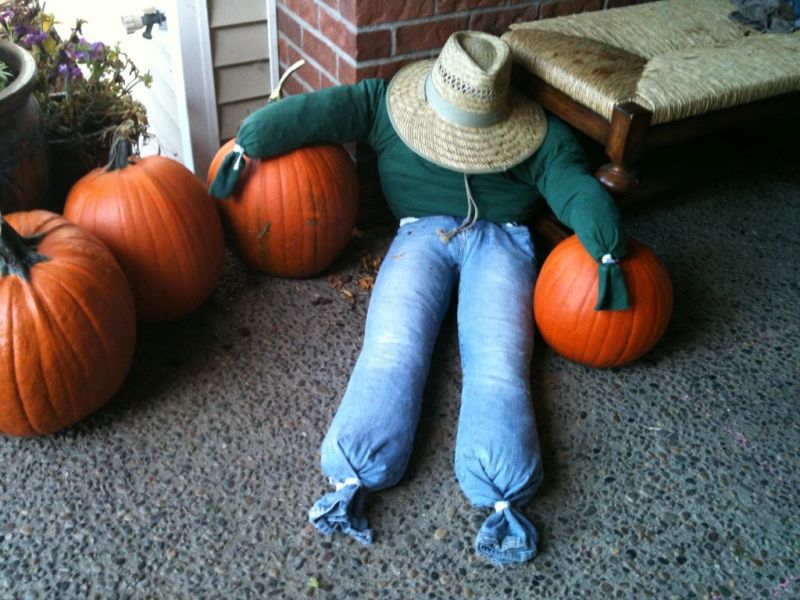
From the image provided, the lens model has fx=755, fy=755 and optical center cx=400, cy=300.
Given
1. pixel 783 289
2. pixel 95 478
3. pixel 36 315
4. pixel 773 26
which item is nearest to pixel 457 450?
pixel 95 478

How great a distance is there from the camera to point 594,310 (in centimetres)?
163

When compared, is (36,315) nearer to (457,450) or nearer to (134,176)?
(134,176)

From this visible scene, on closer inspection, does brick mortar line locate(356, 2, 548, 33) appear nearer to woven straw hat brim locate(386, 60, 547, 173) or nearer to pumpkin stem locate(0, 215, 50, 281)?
woven straw hat brim locate(386, 60, 547, 173)

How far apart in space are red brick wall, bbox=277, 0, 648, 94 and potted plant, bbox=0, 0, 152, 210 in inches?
17.3

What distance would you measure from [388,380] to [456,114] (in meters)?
0.65

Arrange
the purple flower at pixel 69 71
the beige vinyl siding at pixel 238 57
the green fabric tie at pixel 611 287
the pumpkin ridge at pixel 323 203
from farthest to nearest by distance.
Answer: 1. the beige vinyl siding at pixel 238 57
2. the purple flower at pixel 69 71
3. the pumpkin ridge at pixel 323 203
4. the green fabric tie at pixel 611 287

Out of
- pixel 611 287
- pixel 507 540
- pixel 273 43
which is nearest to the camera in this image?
pixel 507 540

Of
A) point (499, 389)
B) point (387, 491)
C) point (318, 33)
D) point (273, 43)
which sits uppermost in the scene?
point (318, 33)

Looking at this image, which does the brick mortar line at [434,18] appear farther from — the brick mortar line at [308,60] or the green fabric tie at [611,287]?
the green fabric tie at [611,287]

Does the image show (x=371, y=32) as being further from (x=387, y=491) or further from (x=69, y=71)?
(x=387, y=491)

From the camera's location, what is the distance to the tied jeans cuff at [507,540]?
1.35 metres

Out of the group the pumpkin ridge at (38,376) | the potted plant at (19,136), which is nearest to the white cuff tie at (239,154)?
the potted plant at (19,136)

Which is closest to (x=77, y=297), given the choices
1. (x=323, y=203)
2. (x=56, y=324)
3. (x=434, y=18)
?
(x=56, y=324)

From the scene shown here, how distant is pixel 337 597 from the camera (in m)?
1.29
